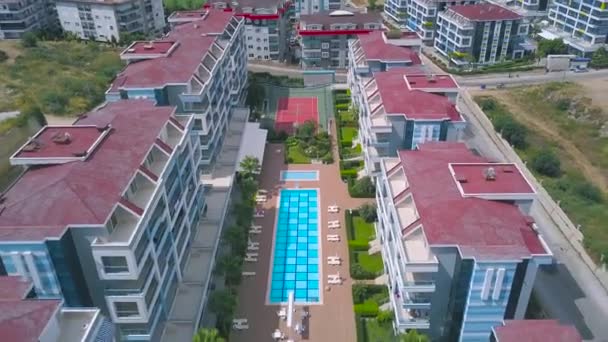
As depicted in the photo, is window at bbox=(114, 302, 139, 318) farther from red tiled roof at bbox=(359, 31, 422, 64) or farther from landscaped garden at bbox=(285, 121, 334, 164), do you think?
red tiled roof at bbox=(359, 31, 422, 64)

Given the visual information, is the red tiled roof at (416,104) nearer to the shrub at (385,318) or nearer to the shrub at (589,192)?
the shrub at (589,192)

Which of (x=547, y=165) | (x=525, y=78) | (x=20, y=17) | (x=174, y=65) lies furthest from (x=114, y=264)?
(x=20, y=17)

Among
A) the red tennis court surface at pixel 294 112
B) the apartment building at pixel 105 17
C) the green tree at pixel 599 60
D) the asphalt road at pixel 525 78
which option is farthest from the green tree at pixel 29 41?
the green tree at pixel 599 60

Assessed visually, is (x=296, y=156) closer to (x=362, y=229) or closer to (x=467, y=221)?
(x=362, y=229)

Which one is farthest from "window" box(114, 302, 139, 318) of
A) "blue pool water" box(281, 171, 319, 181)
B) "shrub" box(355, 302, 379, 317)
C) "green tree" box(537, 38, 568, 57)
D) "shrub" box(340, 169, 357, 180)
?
"green tree" box(537, 38, 568, 57)

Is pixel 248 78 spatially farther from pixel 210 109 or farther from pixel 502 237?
pixel 502 237

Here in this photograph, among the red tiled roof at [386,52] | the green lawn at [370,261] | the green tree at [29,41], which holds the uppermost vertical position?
the red tiled roof at [386,52]
